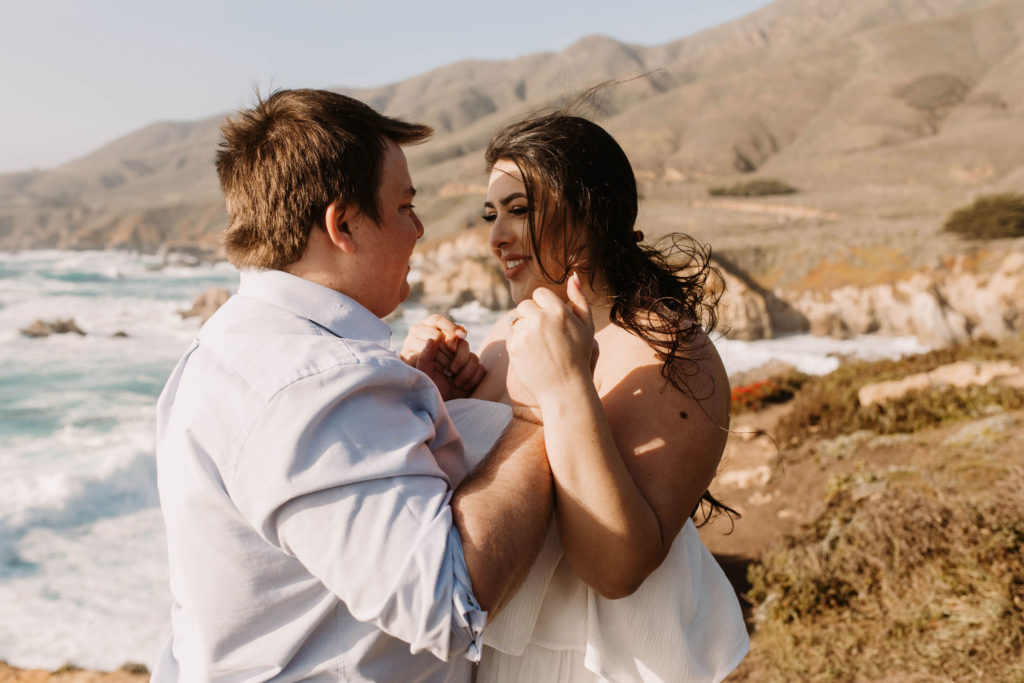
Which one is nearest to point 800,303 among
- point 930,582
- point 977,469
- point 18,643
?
point 977,469

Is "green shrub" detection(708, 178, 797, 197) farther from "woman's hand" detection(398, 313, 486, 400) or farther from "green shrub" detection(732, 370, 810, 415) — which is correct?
"woman's hand" detection(398, 313, 486, 400)

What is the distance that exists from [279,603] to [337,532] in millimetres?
294

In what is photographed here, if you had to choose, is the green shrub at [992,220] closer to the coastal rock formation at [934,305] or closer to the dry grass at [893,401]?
the coastal rock formation at [934,305]

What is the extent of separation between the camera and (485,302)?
30719 mm

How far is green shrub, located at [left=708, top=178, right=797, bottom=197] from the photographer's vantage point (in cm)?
4933

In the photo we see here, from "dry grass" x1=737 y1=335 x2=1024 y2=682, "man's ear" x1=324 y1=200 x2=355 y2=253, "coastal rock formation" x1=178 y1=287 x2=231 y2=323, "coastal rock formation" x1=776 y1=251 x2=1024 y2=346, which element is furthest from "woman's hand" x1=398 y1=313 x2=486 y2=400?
"coastal rock formation" x1=178 y1=287 x2=231 y2=323

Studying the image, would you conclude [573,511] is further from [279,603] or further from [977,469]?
[977,469]

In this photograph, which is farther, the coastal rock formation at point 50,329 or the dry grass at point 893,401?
the coastal rock formation at point 50,329

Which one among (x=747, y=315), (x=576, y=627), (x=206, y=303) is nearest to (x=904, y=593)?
(x=576, y=627)

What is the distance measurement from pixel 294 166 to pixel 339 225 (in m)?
0.16

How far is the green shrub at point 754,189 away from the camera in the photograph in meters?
49.3

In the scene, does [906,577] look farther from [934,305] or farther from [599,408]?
[934,305]

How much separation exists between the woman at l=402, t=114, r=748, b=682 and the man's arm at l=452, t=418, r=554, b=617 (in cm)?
7

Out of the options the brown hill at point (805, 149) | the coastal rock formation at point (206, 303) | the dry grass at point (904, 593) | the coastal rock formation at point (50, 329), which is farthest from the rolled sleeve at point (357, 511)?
the coastal rock formation at point (206, 303)
